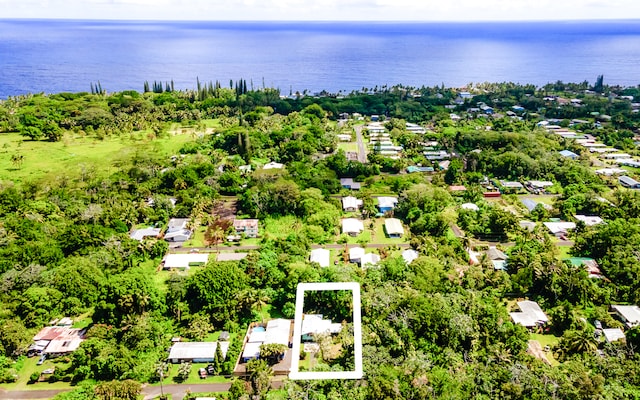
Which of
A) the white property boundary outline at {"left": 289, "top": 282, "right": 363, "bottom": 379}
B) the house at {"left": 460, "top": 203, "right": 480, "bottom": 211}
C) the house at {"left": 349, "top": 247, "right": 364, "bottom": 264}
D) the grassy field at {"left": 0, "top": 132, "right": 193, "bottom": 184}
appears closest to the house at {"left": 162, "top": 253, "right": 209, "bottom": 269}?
the house at {"left": 349, "top": 247, "right": 364, "bottom": 264}

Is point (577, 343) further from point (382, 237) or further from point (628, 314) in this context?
point (382, 237)

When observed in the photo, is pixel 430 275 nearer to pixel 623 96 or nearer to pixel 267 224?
pixel 267 224

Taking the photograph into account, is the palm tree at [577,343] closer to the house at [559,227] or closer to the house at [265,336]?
the house at [559,227]

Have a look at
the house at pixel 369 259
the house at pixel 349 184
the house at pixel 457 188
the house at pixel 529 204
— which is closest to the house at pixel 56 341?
the house at pixel 369 259

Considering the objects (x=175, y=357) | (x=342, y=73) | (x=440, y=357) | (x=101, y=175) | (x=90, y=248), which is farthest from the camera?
(x=342, y=73)

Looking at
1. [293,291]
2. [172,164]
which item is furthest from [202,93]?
[293,291]
